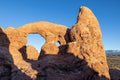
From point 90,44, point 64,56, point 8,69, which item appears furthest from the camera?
point 64,56

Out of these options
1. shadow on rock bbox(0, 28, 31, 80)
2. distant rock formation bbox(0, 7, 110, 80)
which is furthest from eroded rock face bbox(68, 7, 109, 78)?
shadow on rock bbox(0, 28, 31, 80)

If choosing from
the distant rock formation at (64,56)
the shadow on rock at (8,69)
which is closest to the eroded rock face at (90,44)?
the distant rock formation at (64,56)

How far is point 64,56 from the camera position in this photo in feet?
124

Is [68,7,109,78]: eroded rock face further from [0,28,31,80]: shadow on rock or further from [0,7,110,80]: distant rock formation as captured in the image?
[0,28,31,80]: shadow on rock

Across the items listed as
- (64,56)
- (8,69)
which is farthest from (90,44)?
(8,69)

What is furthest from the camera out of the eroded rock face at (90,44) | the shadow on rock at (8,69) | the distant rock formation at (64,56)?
the eroded rock face at (90,44)

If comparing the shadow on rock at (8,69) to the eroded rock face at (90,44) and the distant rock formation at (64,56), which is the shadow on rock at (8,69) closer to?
the distant rock formation at (64,56)

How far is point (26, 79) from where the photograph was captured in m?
32.8

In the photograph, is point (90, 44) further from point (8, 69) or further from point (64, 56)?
point (8, 69)

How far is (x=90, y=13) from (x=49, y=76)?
11930 millimetres

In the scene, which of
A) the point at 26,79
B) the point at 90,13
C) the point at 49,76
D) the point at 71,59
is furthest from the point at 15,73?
the point at 90,13

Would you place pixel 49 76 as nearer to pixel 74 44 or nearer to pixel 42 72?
pixel 42 72

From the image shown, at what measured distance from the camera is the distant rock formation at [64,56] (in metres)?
34.5

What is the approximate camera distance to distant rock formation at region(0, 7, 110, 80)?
34.5 meters
